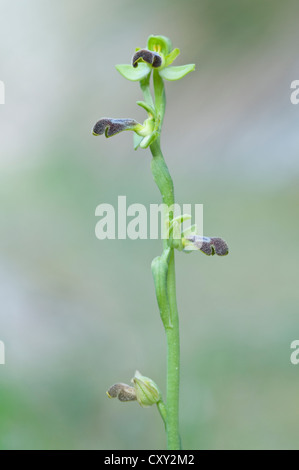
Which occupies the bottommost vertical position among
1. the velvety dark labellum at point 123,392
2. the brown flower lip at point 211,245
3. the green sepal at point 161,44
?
the velvety dark labellum at point 123,392

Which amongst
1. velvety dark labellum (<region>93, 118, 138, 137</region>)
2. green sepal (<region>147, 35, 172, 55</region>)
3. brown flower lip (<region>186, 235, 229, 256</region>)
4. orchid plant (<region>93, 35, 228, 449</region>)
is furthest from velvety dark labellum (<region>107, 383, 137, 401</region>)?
green sepal (<region>147, 35, 172, 55</region>)

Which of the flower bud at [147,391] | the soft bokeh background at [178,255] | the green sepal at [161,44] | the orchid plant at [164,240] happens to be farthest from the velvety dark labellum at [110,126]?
the soft bokeh background at [178,255]

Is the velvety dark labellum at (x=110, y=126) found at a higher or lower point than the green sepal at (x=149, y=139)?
higher

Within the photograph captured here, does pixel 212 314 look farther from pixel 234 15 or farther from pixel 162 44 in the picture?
pixel 162 44

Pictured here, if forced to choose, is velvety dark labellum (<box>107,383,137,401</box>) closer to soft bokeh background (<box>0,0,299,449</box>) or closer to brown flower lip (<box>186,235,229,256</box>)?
brown flower lip (<box>186,235,229,256</box>)

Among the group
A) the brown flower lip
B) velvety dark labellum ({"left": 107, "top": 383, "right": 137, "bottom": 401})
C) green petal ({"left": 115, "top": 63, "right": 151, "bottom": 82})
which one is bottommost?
velvety dark labellum ({"left": 107, "top": 383, "right": 137, "bottom": 401})

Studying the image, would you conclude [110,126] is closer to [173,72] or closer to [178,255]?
[173,72]

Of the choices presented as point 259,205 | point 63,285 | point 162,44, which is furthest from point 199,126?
point 162,44

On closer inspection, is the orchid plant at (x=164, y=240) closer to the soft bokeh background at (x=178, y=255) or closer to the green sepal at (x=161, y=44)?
the green sepal at (x=161, y=44)

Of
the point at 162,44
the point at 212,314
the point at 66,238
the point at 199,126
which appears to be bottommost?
the point at 212,314
